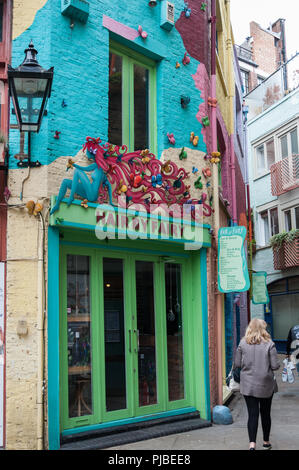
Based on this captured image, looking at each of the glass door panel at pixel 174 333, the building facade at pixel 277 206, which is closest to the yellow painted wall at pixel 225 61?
the glass door panel at pixel 174 333

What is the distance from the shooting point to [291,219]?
2166 cm

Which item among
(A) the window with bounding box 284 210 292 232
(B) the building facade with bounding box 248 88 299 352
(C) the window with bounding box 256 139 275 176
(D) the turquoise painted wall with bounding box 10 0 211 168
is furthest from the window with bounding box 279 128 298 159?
(D) the turquoise painted wall with bounding box 10 0 211 168

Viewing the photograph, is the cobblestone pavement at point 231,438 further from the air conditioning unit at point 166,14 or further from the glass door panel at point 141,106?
the air conditioning unit at point 166,14

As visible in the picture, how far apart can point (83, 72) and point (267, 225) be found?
1792 cm

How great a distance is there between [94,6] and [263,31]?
28.0 meters

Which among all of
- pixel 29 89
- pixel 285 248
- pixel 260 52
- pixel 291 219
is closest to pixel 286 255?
pixel 285 248

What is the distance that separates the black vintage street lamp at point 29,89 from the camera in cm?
562

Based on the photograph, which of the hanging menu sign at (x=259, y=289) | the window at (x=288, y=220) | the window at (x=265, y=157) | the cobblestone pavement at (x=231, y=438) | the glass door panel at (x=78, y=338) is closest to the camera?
the cobblestone pavement at (x=231, y=438)

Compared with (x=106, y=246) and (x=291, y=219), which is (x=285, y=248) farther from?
(x=106, y=246)

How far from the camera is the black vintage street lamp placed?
5621mm

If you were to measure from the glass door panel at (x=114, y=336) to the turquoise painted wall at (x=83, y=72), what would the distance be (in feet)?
6.08

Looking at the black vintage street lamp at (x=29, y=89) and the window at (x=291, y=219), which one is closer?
the black vintage street lamp at (x=29, y=89)

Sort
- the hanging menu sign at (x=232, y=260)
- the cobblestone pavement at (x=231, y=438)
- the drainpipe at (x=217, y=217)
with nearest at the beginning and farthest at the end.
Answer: the cobblestone pavement at (x=231, y=438)
the hanging menu sign at (x=232, y=260)
the drainpipe at (x=217, y=217)

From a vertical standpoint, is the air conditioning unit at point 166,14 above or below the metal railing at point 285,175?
below
